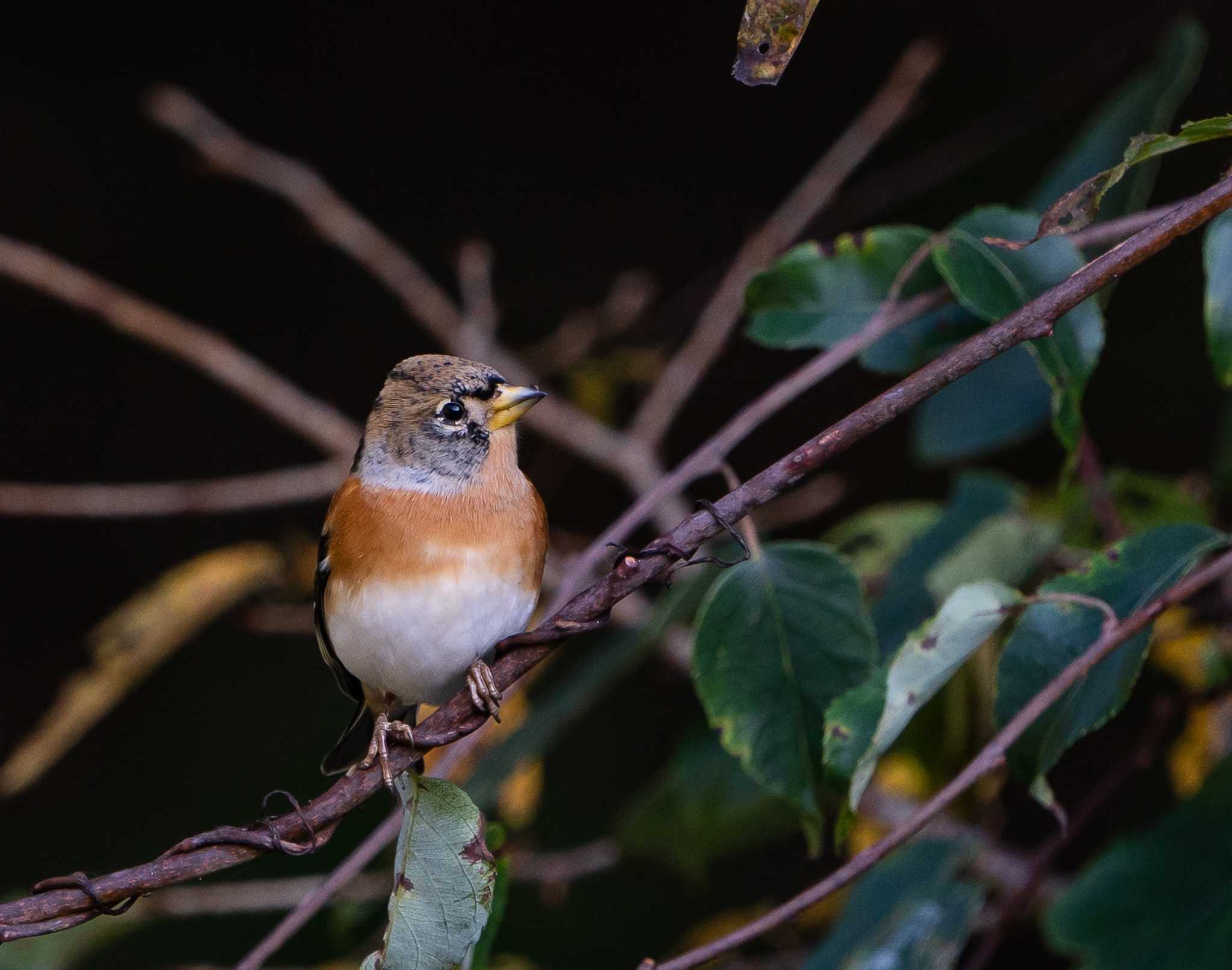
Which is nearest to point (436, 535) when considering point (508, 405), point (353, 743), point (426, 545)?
point (426, 545)

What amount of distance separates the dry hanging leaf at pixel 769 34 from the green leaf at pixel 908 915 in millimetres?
1014

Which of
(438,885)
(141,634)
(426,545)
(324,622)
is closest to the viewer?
(438,885)

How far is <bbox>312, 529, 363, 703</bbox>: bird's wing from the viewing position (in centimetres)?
185

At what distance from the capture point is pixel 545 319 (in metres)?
3.64

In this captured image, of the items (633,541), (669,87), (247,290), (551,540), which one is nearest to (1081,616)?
(551,540)

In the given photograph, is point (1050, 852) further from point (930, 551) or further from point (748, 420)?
point (748, 420)

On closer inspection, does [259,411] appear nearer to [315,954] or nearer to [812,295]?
[315,954]

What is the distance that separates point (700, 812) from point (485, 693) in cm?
88

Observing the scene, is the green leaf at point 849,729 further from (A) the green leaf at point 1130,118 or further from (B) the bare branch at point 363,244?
(B) the bare branch at point 363,244

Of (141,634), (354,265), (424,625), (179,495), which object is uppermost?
(354,265)

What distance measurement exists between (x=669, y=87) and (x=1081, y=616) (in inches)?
99.9

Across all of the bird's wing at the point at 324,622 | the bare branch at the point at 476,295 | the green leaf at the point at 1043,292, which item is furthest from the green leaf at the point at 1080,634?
the bare branch at the point at 476,295

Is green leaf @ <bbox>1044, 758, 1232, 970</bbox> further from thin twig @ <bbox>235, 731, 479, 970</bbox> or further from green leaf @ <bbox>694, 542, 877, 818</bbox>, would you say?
thin twig @ <bbox>235, 731, 479, 970</bbox>

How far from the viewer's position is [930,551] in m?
1.91
